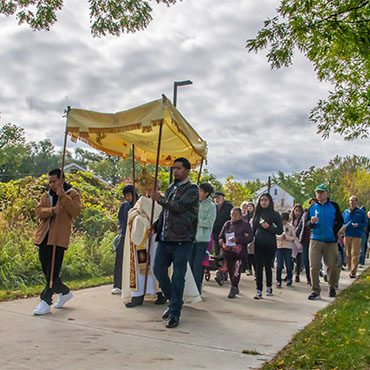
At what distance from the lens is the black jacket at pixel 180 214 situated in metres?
6.30

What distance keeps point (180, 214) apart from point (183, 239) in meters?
0.31

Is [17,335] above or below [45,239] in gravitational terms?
below

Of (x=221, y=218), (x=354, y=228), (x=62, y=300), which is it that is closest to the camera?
(x=62, y=300)

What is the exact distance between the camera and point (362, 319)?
21.9ft

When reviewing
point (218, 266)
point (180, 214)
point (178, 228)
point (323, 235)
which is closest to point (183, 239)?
point (178, 228)

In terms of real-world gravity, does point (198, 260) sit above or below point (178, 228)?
below

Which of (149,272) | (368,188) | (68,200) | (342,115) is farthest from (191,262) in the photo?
(368,188)

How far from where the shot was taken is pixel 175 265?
6.34 m

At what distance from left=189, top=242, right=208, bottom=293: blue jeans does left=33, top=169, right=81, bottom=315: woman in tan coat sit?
7.72 feet

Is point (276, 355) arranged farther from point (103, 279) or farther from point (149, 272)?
point (103, 279)

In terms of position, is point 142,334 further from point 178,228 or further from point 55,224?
point 55,224

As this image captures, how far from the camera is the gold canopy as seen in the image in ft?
22.8

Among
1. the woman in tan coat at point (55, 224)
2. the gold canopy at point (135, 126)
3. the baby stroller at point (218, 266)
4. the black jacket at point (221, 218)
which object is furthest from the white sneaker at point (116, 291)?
the black jacket at point (221, 218)

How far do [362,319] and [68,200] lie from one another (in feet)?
13.5
